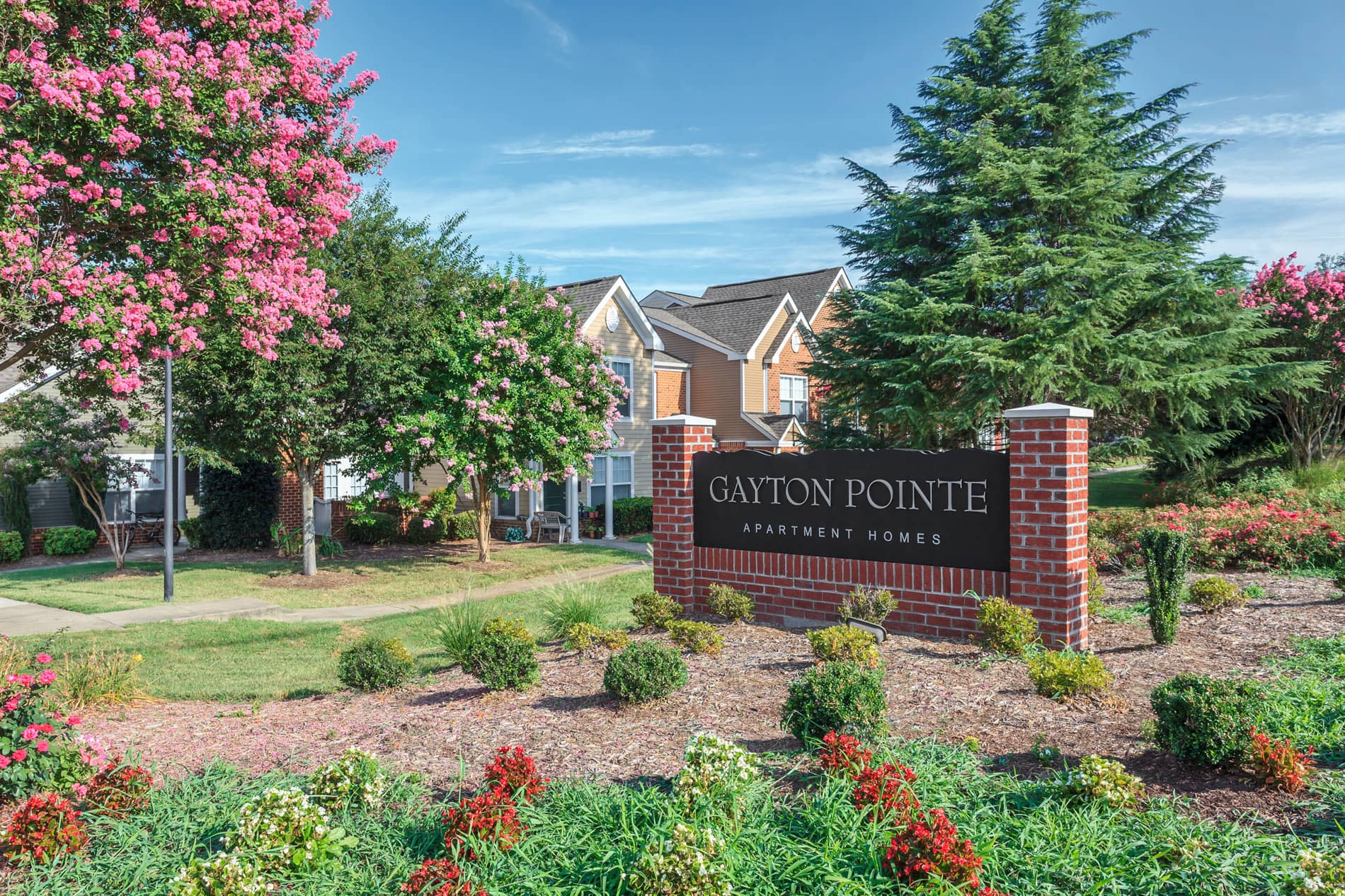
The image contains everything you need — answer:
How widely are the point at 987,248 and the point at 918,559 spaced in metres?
10.5

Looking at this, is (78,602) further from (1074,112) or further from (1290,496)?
(1074,112)

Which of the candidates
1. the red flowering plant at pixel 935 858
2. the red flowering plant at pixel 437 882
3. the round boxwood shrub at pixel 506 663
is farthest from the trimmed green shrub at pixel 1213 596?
the red flowering plant at pixel 437 882

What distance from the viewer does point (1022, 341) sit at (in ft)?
50.2

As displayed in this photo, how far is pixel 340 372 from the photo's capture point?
1582 centimetres

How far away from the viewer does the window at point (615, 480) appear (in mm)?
24594

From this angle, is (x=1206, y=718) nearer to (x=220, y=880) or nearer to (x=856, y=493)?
(x=856, y=493)

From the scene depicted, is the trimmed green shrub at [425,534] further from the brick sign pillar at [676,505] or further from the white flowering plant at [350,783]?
the white flowering plant at [350,783]

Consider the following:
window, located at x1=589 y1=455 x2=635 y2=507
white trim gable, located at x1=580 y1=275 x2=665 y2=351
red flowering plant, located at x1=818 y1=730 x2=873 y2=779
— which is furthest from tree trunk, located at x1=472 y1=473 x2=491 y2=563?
red flowering plant, located at x1=818 y1=730 x2=873 y2=779

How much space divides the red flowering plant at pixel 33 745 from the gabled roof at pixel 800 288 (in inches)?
1124

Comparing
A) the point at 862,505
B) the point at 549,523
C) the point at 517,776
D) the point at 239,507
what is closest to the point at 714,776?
the point at 517,776

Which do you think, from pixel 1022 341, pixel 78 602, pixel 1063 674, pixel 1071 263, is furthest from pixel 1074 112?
pixel 78 602

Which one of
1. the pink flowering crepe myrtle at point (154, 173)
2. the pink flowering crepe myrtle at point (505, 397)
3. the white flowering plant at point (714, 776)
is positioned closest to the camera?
the white flowering plant at point (714, 776)

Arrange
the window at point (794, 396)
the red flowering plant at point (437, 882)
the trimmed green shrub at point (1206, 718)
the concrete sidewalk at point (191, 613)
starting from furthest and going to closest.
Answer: the window at point (794, 396), the concrete sidewalk at point (191, 613), the trimmed green shrub at point (1206, 718), the red flowering plant at point (437, 882)

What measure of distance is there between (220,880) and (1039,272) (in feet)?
50.8
